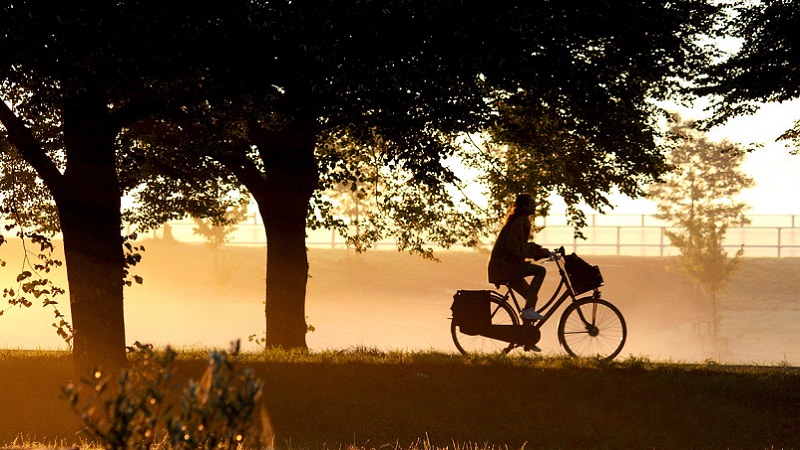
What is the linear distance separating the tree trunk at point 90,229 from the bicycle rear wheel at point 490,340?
4725 millimetres

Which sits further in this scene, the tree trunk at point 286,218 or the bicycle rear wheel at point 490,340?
the tree trunk at point 286,218

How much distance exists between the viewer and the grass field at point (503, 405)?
10844 mm

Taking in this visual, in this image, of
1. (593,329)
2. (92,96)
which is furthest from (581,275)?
(92,96)

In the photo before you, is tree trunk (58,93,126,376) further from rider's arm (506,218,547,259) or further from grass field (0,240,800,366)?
grass field (0,240,800,366)

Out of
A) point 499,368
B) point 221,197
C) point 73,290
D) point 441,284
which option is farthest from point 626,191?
point 441,284

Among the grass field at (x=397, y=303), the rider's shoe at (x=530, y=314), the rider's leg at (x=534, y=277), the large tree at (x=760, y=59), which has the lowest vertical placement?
the grass field at (x=397, y=303)

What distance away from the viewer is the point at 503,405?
1166cm

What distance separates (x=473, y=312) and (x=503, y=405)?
2.15 meters

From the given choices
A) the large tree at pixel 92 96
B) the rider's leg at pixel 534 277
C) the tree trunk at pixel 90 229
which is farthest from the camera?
the rider's leg at pixel 534 277

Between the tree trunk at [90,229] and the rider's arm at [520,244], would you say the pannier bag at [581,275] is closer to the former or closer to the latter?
the rider's arm at [520,244]

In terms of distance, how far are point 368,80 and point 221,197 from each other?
8.88 m

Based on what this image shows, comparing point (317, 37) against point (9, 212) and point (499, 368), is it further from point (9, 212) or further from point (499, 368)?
point (9, 212)

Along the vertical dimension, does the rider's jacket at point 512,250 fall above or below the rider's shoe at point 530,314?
above

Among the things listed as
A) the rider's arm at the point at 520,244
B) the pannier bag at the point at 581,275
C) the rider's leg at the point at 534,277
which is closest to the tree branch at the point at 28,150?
the rider's arm at the point at 520,244
